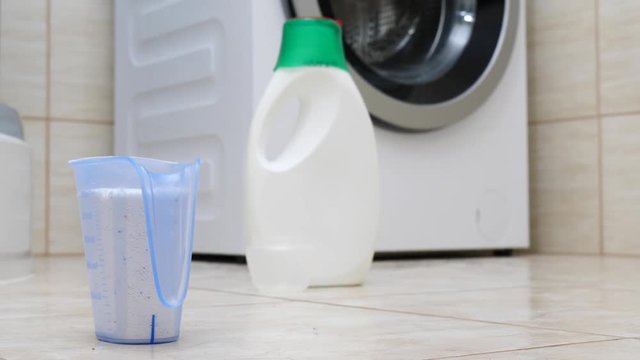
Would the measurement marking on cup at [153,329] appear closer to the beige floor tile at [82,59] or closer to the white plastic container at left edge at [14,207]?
the white plastic container at left edge at [14,207]

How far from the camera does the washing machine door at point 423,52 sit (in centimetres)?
190

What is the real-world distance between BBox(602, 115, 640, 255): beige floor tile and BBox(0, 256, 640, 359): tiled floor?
0.63 m

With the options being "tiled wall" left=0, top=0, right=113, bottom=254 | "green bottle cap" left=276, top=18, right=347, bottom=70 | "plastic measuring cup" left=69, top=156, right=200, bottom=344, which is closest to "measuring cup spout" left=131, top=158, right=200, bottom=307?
"plastic measuring cup" left=69, top=156, right=200, bottom=344

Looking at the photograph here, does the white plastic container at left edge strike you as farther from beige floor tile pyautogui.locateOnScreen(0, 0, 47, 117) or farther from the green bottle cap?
beige floor tile pyautogui.locateOnScreen(0, 0, 47, 117)

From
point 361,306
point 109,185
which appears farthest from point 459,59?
point 109,185

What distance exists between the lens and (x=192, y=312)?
1028 millimetres

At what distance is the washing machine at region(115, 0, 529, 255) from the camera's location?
1.88 meters

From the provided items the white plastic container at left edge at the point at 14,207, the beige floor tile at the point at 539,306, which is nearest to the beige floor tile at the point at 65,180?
the white plastic container at left edge at the point at 14,207

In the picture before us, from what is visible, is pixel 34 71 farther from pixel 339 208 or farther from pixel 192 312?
pixel 192 312

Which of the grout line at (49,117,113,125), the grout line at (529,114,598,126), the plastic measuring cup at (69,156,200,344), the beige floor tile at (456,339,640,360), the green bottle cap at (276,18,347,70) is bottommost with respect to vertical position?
the beige floor tile at (456,339,640,360)

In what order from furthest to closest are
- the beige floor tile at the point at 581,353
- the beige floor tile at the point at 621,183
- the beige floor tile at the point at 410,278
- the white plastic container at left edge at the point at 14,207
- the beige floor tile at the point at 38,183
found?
the beige floor tile at the point at 38,183
the beige floor tile at the point at 621,183
the white plastic container at left edge at the point at 14,207
the beige floor tile at the point at 410,278
the beige floor tile at the point at 581,353

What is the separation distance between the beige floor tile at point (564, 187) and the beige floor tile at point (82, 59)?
1.07 m

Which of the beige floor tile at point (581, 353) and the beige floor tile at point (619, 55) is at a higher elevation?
the beige floor tile at point (619, 55)

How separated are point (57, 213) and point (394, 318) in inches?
60.3
